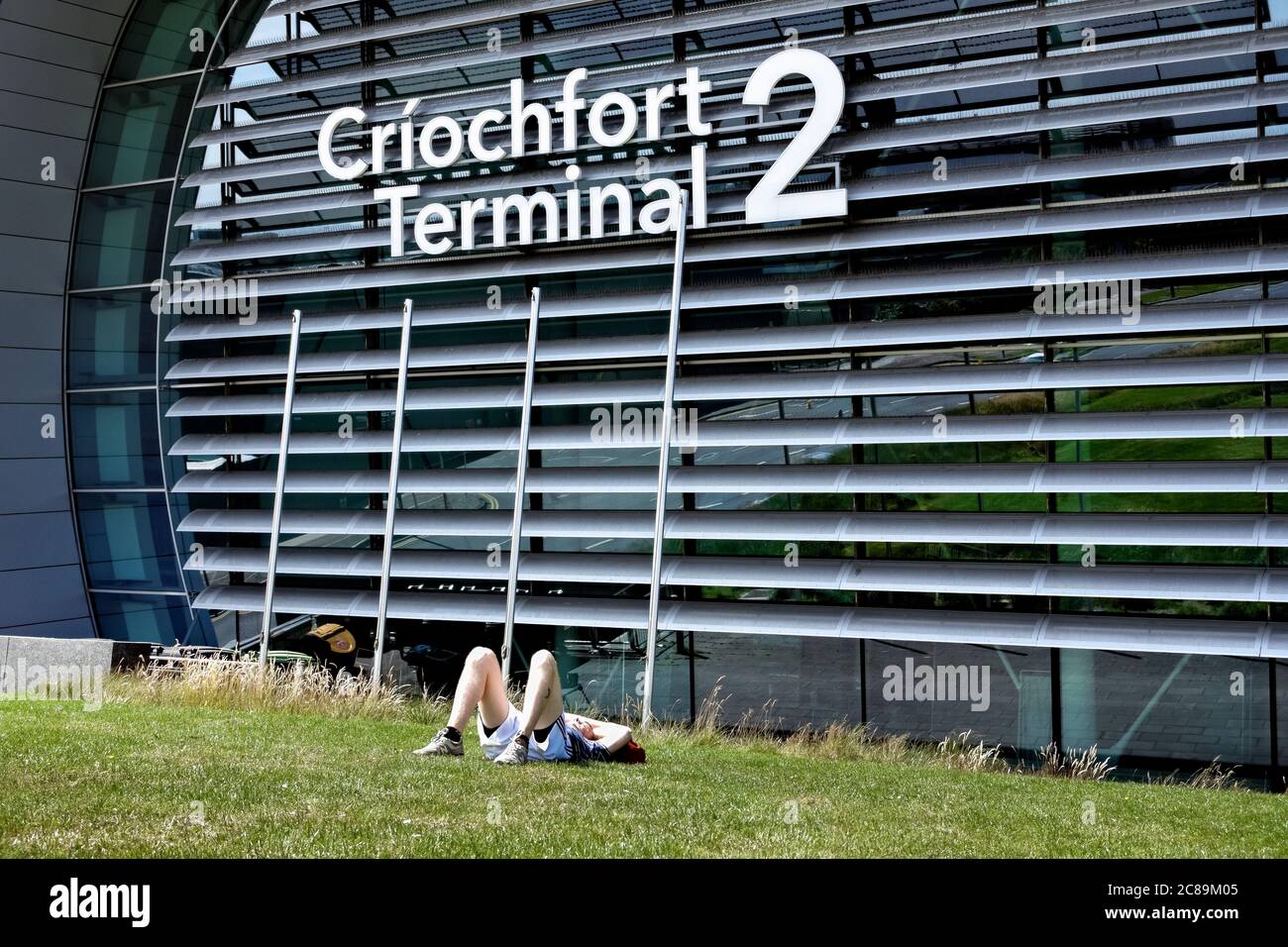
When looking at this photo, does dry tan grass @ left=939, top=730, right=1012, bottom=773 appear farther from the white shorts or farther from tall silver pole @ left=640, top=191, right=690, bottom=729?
the white shorts

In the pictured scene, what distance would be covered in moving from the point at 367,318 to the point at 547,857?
12366 millimetres

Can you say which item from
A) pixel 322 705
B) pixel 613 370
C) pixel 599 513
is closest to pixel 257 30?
pixel 613 370

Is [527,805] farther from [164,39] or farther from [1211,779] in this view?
[164,39]

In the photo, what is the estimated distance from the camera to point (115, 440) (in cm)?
2141

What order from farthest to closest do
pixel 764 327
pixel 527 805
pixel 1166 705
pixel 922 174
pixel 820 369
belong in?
1. pixel 764 327
2. pixel 820 369
3. pixel 922 174
4. pixel 1166 705
5. pixel 527 805

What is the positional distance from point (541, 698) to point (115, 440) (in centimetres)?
1392

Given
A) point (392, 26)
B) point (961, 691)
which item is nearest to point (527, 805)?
point (961, 691)

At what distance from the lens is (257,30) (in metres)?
20.1

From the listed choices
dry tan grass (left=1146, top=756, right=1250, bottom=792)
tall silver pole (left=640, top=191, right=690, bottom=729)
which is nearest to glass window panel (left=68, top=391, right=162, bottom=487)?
tall silver pole (left=640, top=191, right=690, bottom=729)

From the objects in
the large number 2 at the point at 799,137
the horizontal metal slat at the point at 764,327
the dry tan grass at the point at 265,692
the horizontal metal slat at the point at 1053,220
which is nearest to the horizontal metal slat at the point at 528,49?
the large number 2 at the point at 799,137

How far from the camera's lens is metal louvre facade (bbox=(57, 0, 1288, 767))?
14.0 metres

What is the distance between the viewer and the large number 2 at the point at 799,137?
49.9 feet

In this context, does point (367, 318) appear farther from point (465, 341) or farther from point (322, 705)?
point (322, 705)

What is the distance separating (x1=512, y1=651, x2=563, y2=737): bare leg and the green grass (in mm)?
358
